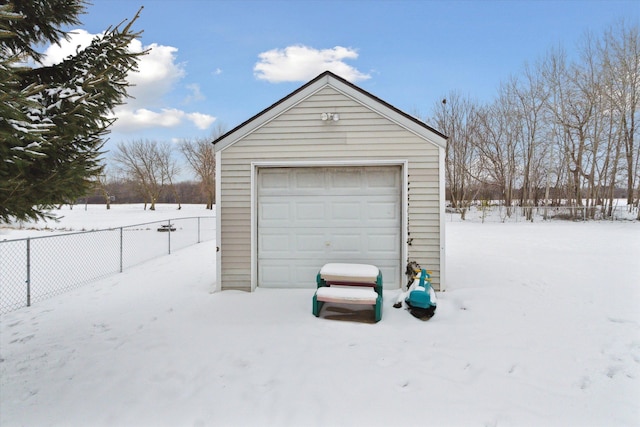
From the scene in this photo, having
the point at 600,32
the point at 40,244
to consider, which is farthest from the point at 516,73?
the point at 40,244

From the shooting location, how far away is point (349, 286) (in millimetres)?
4992

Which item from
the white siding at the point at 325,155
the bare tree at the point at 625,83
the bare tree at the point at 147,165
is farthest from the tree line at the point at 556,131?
the bare tree at the point at 147,165

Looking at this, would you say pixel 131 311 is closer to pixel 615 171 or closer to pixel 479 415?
pixel 479 415

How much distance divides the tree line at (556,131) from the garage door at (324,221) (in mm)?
20258

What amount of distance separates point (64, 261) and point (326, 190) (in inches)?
361

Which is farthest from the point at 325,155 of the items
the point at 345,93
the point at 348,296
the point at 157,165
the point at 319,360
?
the point at 157,165

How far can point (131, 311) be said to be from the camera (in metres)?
5.07

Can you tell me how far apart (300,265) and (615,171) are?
24365mm

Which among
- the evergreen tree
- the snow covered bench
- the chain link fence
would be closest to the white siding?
the snow covered bench

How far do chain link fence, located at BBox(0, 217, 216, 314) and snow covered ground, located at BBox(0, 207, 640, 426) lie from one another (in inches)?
39.6

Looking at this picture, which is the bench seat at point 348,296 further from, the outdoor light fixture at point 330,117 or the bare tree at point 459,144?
the bare tree at point 459,144

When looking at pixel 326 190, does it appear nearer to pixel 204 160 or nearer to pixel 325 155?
pixel 325 155

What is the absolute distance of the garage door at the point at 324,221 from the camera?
580 cm

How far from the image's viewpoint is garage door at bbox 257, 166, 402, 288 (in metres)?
5.80
